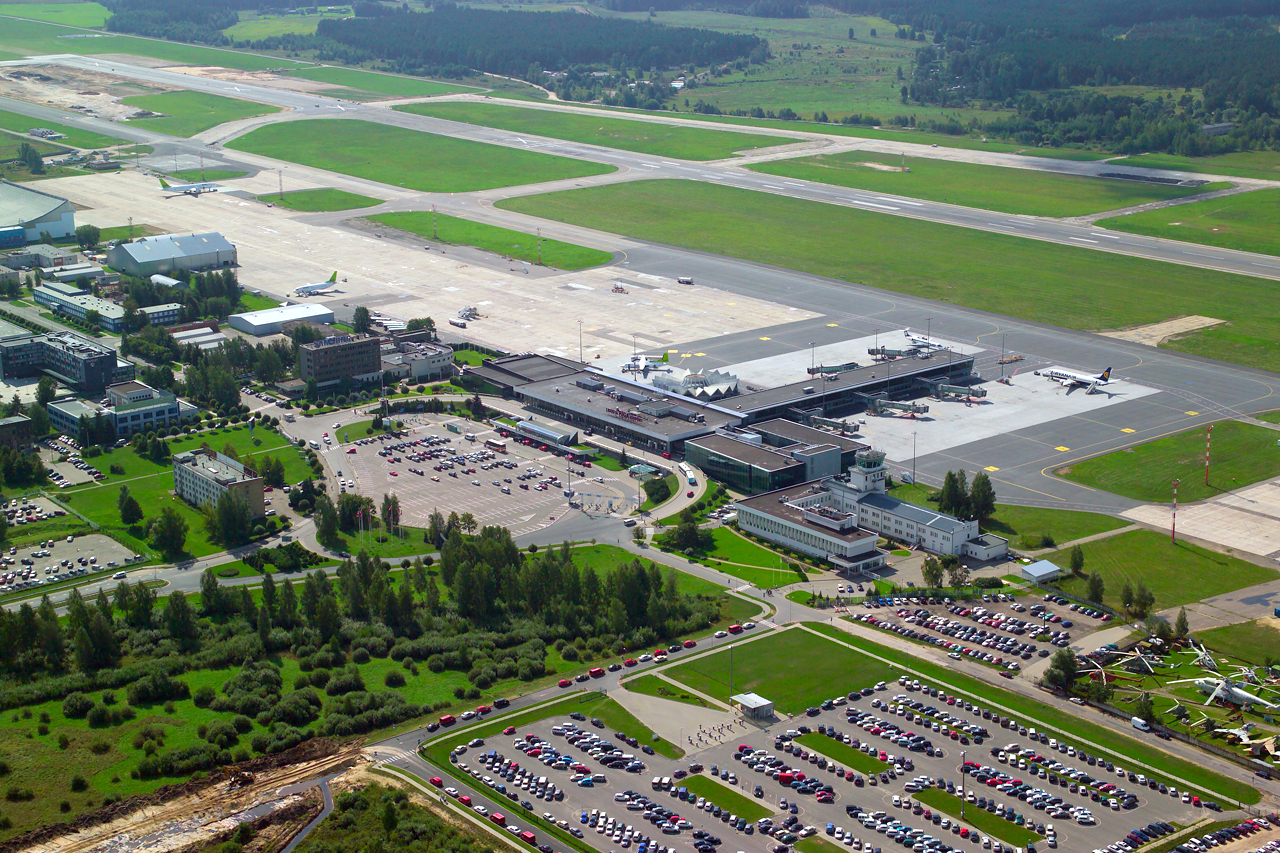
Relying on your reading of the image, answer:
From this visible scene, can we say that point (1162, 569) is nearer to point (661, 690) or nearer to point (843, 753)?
point (843, 753)

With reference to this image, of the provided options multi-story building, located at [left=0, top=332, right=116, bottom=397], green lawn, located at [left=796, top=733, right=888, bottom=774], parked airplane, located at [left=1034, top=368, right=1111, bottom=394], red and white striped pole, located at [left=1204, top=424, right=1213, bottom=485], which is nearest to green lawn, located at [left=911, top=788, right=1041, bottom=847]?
green lawn, located at [left=796, top=733, right=888, bottom=774]

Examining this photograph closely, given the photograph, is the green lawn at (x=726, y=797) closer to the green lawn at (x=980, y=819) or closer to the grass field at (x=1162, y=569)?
the green lawn at (x=980, y=819)

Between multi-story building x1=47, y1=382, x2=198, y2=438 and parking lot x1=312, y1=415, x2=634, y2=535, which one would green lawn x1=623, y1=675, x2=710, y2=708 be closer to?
parking lot x1=312, y1=415, x2=634, y2=535

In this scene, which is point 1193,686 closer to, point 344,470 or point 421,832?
point 421,832

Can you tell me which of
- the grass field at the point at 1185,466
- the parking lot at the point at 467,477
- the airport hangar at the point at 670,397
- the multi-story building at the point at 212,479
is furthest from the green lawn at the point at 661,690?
the grass field at the point at 1185,466

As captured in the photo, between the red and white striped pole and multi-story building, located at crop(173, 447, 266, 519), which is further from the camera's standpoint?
the red and white striped pole
